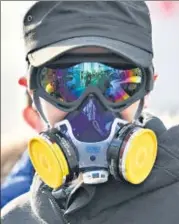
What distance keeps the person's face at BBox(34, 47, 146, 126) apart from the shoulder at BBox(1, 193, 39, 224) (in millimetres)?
265

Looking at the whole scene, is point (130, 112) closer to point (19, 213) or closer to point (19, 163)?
point (19, 213)

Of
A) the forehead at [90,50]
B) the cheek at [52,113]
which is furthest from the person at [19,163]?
the forehead at [90,50]

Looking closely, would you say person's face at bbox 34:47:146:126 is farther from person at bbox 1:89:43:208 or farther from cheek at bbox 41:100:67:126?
person at bbox 1:89:43:208

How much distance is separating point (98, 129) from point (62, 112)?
14 centimetres

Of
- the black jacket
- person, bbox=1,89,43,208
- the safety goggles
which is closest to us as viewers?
the black jacket

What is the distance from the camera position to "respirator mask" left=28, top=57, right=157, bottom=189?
6.71 ft

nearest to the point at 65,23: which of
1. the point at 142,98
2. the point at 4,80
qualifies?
the point at 142,98

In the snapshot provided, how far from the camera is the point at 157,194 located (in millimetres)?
2045

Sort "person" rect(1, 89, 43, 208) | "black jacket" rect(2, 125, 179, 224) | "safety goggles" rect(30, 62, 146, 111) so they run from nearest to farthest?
"black jacket" rect(2, 125, 179, 224), "safety goggles" rect(30, 62, 146, 111), "person" rect(1, 89, 43, 208)

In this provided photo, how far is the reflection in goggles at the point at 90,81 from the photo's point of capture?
83.8 inches

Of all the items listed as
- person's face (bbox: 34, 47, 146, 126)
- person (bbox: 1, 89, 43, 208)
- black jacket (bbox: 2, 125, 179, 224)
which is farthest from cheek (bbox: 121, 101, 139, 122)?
person (bbox: 1, 89, 43, 208)

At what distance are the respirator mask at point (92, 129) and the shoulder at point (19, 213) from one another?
5.2 inches

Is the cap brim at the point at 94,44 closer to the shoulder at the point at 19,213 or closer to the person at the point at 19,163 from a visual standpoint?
the person at the point at 19,163

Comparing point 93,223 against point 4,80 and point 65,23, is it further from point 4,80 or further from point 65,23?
point 4,80
